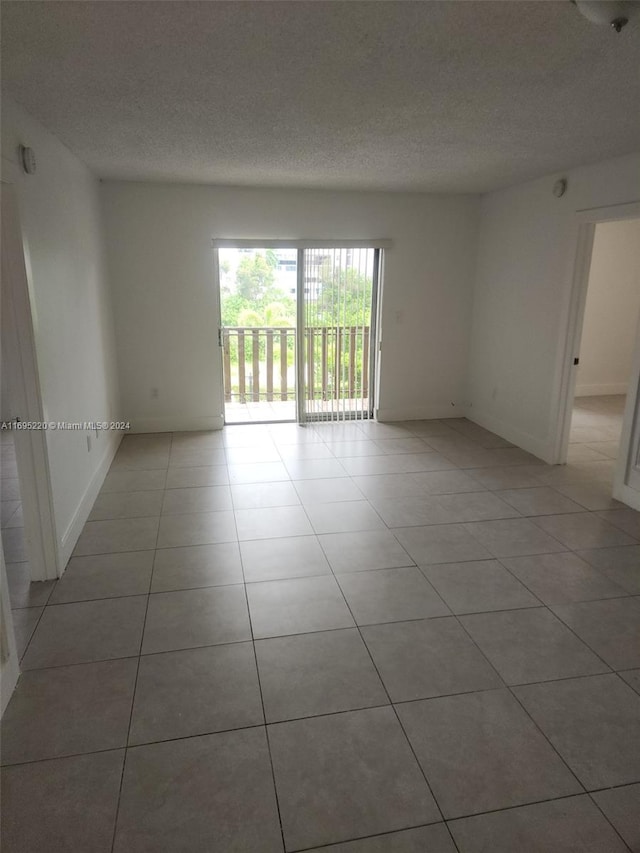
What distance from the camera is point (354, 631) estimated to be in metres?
2.44

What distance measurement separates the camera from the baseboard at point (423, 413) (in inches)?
235

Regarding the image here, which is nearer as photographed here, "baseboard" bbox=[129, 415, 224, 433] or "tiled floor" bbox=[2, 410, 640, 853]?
"tiled floor" bbox=[2, 410, 640, 853]

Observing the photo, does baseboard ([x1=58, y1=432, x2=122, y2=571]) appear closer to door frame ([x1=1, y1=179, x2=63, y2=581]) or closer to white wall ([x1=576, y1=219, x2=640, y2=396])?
door frame ([x1=1, y1=179, x2=63, y2=581])

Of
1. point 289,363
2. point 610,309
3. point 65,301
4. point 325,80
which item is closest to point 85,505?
point 65,301

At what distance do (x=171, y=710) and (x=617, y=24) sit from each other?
9.09 ft

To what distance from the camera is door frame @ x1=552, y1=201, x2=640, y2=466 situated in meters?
3.93

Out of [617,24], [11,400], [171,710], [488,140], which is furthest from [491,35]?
[171,710]

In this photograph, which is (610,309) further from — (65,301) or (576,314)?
(65,301)

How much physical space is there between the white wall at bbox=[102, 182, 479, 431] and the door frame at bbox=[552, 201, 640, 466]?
64.4 inches

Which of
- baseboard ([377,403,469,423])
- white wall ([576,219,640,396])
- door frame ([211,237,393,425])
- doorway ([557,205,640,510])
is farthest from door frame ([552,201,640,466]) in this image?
white wall ([576,219,640,396])

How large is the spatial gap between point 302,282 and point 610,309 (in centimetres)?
415

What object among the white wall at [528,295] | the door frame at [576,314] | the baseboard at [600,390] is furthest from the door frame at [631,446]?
the baseboard at [600,390]

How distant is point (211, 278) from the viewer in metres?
5.23

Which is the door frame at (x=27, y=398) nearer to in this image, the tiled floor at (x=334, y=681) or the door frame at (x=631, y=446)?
the tiled floor at (x=334, y=681)
